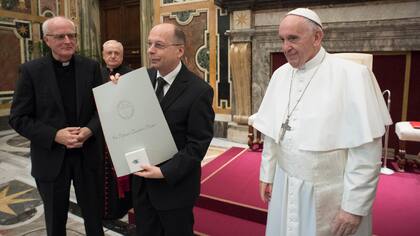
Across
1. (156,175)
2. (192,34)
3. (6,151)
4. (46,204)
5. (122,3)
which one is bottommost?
(6,151)

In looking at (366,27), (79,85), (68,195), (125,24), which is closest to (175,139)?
(79,85)

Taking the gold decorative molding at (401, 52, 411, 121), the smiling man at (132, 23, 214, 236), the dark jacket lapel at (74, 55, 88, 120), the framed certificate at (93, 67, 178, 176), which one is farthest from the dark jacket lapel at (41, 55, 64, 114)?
the gold decorative molding at (401, 52, 411, 121)

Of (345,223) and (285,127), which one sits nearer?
(345,223)

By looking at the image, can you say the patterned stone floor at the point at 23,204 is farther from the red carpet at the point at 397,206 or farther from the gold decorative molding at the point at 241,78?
the red carpet at the point at 397,206

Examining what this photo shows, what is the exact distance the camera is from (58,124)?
2.30m

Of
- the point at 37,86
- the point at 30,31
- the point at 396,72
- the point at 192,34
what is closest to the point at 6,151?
the point at 30,31

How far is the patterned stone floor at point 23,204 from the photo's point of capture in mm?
3182

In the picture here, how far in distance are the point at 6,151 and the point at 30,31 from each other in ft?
10.8

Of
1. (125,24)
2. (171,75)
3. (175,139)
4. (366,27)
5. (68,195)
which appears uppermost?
(125,24)

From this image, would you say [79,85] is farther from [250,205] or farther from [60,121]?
[250,205]

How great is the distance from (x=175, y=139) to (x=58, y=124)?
901 mm

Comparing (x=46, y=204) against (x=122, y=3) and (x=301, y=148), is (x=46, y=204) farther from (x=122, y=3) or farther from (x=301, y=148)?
(x=122, y=3)

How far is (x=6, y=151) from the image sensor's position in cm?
582

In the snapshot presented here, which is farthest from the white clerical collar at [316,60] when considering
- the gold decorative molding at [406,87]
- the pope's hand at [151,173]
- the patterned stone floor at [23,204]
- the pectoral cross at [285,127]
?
the gold decorative molding at [406,87]
